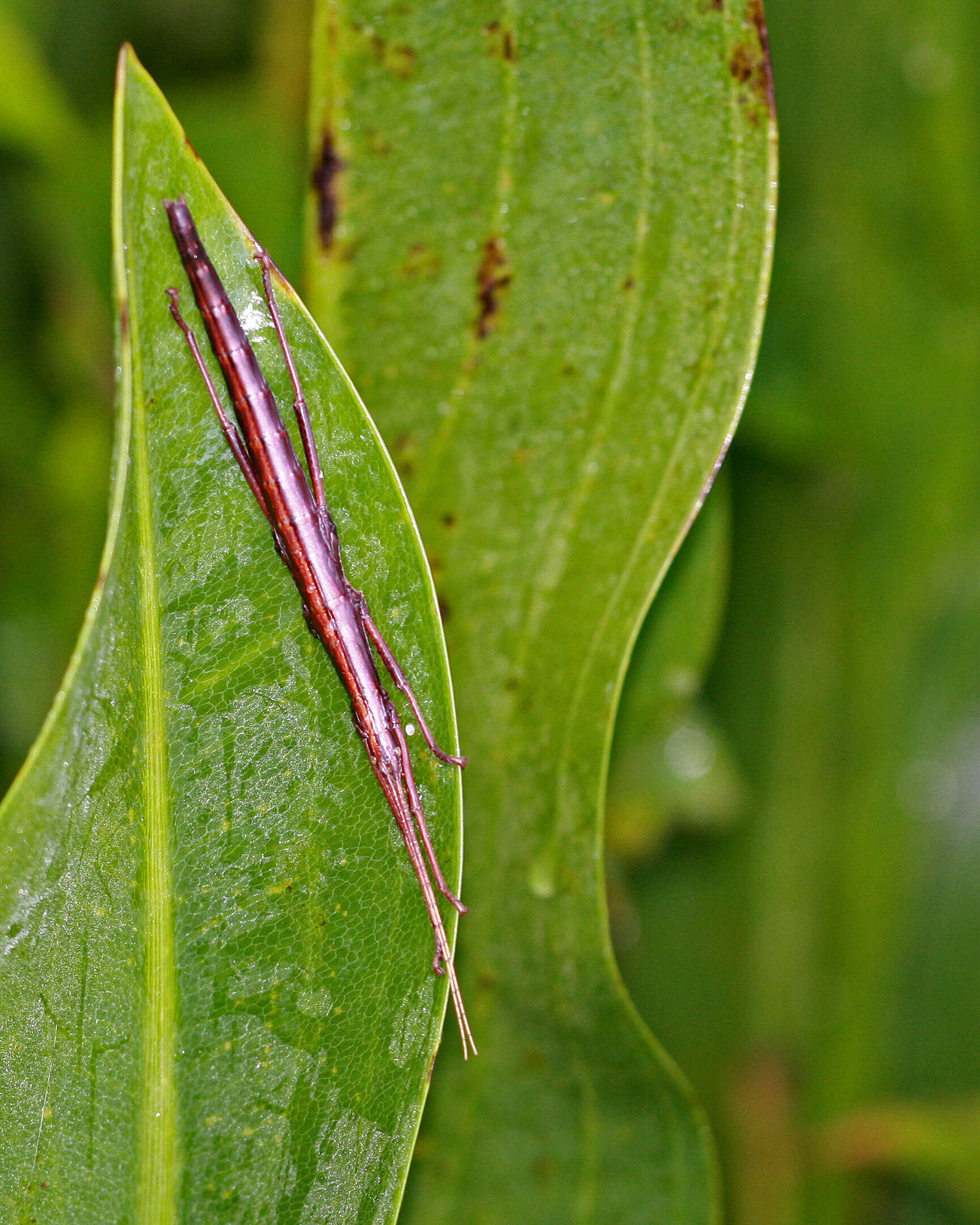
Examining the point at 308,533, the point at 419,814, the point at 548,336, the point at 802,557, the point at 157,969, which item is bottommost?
the point at 157,969

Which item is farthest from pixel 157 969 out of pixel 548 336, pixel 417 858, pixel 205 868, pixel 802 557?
pixel 802 557

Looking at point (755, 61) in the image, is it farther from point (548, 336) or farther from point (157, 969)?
point (157, 969)

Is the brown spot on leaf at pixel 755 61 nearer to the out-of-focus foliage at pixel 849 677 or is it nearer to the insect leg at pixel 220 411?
the insect leg at pixel 220 411

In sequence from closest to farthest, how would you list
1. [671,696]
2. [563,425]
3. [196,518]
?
[196,518] < [563,425] < [671,696]

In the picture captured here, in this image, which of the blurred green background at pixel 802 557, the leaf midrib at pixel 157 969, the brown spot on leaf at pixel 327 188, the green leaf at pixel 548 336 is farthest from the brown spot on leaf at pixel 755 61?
the blurred green background at pixel 802 557

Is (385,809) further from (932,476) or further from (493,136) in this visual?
(932,476)

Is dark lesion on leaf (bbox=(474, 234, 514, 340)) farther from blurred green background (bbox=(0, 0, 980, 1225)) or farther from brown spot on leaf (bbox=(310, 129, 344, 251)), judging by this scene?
blurred green background (bbox=(0, 0, 980, 1225))

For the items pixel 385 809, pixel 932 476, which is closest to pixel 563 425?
pixel 385 809
